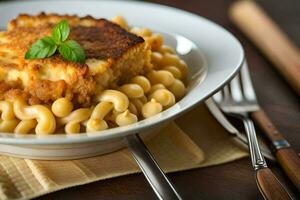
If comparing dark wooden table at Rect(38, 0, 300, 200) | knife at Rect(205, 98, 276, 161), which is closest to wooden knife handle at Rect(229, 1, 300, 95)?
Answer: dark wooden table at Rect(38, 0, 300, 200)

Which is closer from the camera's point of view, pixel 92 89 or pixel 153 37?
pixel 92 89

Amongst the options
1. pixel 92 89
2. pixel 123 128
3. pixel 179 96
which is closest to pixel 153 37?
pixel 179 96

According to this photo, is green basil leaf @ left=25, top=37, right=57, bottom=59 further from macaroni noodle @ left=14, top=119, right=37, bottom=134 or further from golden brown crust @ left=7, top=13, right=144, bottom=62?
macaroni noodle @ left=14, top=119, right=37, bottom=134

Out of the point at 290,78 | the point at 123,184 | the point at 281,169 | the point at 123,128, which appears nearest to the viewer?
the point at 123,128

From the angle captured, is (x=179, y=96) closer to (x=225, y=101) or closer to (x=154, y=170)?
(x=225, y=101)

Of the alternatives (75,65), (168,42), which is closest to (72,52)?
(75,65)

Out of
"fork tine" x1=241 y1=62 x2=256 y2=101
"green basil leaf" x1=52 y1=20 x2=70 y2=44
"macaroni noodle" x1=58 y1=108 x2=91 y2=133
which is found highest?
"green basil leaf" x1=52 y1=20 x2=70 y2=44
